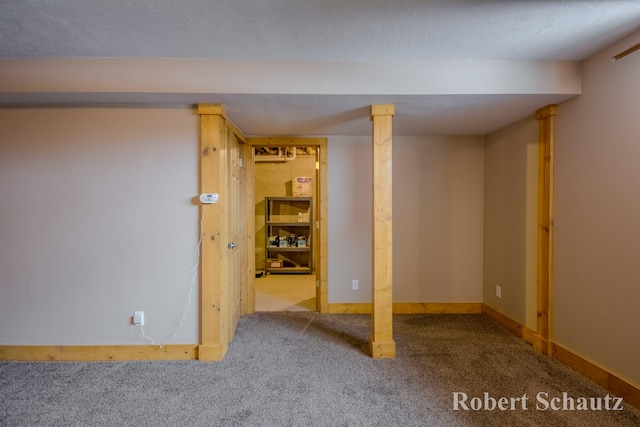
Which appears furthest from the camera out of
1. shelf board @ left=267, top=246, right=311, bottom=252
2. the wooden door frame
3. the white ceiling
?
shelf board @ left=267, top=246, right=311, bottom=252

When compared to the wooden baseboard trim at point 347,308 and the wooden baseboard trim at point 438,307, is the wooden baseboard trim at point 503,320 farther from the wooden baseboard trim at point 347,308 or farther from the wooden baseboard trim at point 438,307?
the wooden baseboard trim at point 347,308

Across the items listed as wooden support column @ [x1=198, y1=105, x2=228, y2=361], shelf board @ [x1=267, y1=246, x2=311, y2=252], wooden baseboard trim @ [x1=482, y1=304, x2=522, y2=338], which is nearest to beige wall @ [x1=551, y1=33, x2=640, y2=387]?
wooden baseboard trim @ [x1=482, y1=304, x2=522, y2=338]

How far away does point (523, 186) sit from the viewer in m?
2.76

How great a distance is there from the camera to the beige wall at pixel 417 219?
3.46 metres

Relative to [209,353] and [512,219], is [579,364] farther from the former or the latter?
[209,353]

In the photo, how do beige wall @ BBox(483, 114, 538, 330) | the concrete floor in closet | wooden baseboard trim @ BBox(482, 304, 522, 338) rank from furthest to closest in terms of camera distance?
the concrete floor in closet
wooden baseboard trim @ BBox(482, 304, 522, 338)
beige wall @ BBox(483, 114, 538, 330)

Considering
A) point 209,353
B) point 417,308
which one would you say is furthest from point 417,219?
point 209,353


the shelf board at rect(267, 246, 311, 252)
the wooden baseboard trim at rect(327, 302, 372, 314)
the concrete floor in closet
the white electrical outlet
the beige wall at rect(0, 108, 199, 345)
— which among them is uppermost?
the beige wall at rect(0, 108, 199, 345)

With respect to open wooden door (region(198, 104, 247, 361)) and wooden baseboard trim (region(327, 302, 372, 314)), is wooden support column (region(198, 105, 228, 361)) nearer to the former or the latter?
open wooden door (region(198, 104, 247, 361))

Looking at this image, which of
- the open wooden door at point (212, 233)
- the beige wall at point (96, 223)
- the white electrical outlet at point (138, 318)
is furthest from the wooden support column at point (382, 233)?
the white electrical outlet at point (138, 318)

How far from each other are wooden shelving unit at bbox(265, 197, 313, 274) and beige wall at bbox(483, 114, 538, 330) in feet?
10.4

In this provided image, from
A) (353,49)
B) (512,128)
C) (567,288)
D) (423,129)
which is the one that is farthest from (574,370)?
(353,49)

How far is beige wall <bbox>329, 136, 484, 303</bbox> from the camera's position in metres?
3.46

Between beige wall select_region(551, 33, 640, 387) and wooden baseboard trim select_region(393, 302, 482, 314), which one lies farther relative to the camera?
wooden baseboard trim select_region(393, 302, 482, 314)
